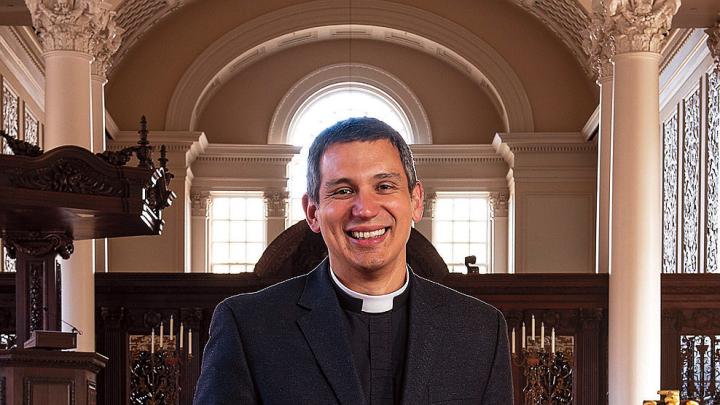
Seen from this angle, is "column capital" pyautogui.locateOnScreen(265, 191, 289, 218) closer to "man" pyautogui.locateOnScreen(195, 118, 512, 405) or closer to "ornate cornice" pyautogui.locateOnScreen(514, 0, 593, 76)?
"ornate cornice" pyautogui.locateOnScreen(514, 0, 593, 76)

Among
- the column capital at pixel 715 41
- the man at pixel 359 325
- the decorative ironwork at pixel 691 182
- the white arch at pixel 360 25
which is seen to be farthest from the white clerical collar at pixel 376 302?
the white arch at pixel 360 25

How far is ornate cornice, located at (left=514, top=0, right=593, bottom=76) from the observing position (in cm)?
2498

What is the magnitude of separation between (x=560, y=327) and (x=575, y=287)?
1.65 feet

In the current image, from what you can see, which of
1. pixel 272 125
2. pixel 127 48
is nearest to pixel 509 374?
pixel 127 48

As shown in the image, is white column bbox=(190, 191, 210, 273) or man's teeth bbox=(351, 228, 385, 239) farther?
white column bbox=(190, 191, 210, 273)

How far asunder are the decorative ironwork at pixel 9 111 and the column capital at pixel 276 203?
813 centimetres

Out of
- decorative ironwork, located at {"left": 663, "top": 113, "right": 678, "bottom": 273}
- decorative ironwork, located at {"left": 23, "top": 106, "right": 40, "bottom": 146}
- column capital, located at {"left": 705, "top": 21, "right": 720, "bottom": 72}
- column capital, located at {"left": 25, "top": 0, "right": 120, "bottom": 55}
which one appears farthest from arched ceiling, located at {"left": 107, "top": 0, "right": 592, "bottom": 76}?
column capital, located at {"left": 25, "top": 0, "right": 120, "bottom": 55}

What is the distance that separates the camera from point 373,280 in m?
3.40

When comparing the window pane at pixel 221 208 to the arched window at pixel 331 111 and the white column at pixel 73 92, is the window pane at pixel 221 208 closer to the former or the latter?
the arched window at pixel 331 111

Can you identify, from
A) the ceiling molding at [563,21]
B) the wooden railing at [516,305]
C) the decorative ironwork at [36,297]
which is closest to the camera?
the decorative ironwork at [36,297]

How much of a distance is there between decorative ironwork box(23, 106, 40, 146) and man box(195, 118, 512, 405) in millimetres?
19954

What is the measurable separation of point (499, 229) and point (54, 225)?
58.5ft

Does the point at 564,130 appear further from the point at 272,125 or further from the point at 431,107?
the point at 272,125

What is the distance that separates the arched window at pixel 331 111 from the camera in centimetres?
3003
